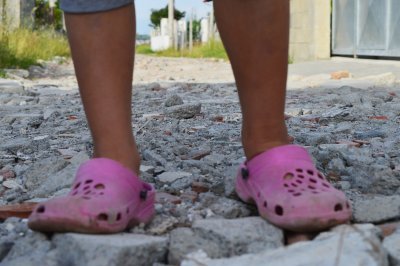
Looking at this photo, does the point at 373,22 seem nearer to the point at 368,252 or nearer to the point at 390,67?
the point at 390,67

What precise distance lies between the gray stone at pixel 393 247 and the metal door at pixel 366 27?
20.1ft

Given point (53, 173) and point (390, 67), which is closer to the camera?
point (53, 173)

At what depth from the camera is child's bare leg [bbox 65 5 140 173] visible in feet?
4.52

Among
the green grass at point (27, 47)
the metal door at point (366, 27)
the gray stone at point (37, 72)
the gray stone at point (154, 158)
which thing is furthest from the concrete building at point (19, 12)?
the gray stone at point (154, 158)

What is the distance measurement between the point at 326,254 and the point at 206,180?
0.67 metres

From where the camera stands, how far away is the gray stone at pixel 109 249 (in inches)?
44.3

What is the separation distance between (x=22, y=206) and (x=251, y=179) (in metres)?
0.53

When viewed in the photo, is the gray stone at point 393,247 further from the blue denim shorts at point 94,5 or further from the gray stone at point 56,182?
the gray stone at point 56,182

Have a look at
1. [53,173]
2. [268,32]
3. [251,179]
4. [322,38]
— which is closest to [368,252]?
[251,179]

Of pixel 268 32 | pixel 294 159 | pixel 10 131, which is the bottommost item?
pixel 10 131

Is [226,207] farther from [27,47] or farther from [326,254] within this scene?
[27,47]

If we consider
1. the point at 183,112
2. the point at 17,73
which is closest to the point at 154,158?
the point at 183,112

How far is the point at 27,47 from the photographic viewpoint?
1076 centimetres

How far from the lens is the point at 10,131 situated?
309cm
